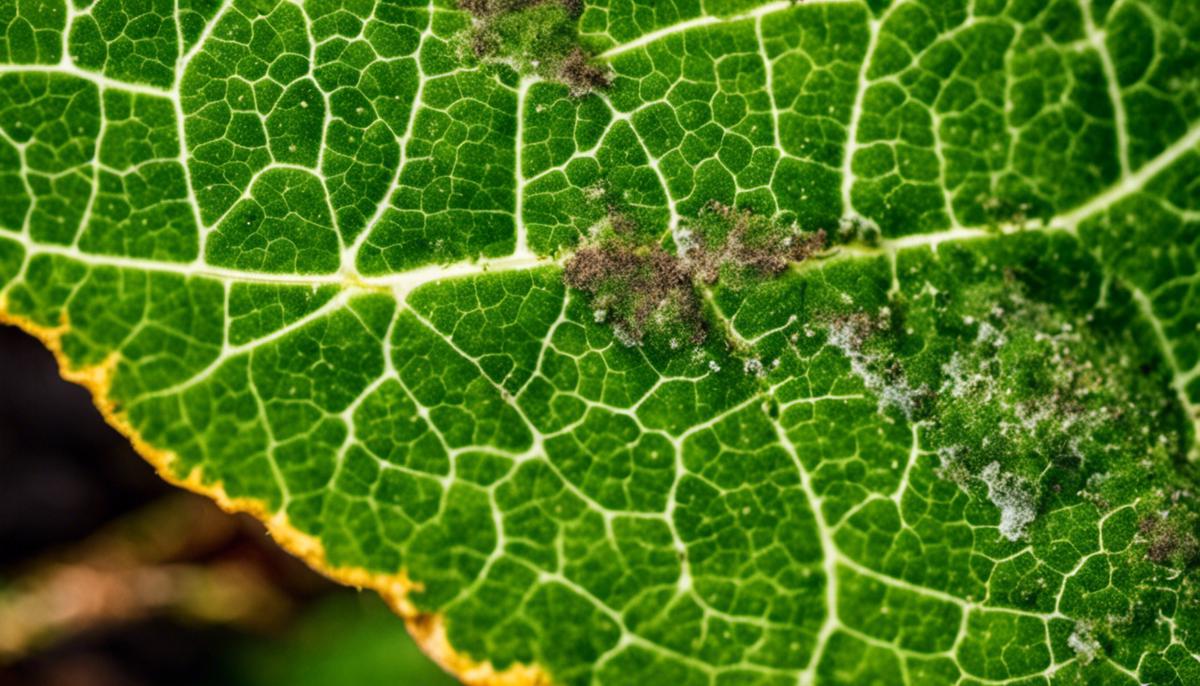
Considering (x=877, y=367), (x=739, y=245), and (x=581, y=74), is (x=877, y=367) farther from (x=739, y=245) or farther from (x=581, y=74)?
(x=581, y=74)

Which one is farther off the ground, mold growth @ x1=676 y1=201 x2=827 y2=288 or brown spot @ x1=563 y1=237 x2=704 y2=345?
mold growth @ x1=676 y1=201 x2=827 y2=288

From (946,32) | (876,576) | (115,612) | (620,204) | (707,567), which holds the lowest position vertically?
(115,612)

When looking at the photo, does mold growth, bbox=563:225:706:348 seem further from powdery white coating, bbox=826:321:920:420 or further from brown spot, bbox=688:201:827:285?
powdery white coating, bbox=826:321:920:420

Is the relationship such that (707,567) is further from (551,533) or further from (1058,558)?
(1058,558)

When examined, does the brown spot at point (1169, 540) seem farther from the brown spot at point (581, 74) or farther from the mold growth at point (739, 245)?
the brown spot at point (581, 74)

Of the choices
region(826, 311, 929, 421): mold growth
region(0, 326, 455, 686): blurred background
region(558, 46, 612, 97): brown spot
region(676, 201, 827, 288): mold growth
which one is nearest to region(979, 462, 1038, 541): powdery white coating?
region(826, 311, 929, 421): mold growth

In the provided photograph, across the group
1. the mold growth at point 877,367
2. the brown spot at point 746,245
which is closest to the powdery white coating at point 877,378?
the mold growth at point 877,367

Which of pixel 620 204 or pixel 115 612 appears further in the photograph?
pixel 115 612

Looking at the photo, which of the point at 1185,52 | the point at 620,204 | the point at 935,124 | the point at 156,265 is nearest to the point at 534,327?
the point at 620,204
